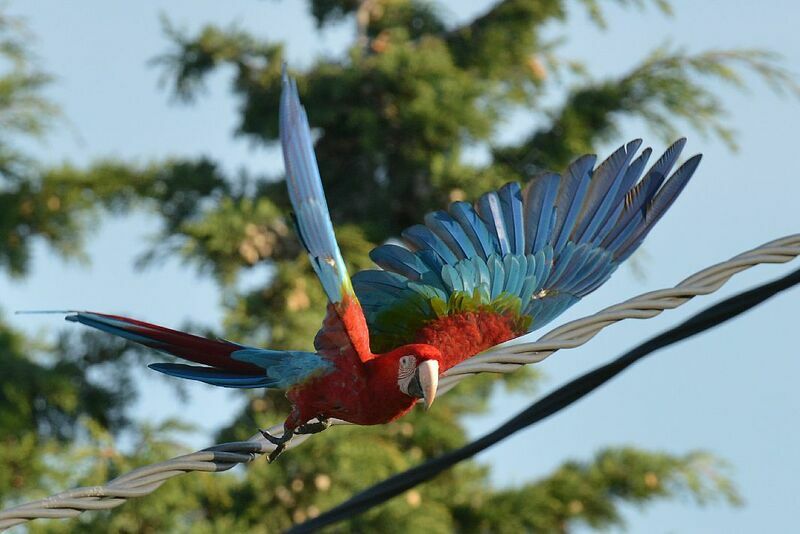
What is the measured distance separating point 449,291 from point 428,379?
0.49 m

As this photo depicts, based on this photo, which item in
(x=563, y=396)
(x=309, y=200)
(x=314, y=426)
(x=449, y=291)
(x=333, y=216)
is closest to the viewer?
(x=563, y=396)

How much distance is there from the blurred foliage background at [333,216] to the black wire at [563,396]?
3.33m

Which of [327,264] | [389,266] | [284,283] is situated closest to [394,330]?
[389,266]

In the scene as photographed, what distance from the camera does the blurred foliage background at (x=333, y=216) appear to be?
19.3ft

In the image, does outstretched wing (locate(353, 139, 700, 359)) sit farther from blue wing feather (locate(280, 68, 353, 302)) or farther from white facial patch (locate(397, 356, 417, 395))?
blue wing feather (locate(280, 68, 353, 302))

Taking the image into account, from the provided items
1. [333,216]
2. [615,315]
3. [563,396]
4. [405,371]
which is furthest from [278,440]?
[333,216]

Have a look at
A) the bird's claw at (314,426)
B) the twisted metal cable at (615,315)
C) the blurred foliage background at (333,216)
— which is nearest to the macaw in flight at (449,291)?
the bird's claw at (314,426)

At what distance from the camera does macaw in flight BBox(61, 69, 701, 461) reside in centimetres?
266

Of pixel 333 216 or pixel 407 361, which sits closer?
pixel 407 361

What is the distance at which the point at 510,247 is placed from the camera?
10.2 ft

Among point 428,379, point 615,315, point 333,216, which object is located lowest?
point 615,315

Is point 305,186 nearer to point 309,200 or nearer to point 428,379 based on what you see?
point 309,200

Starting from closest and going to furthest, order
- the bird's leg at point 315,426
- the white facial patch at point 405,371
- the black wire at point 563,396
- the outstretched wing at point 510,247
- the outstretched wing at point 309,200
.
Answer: the black wire at point 563,396 < the outstretched wing at point 309,200 < the white facial patch at point 405,371 < the bird's leg at point 315,426 < the outstretched wing at point 510,247

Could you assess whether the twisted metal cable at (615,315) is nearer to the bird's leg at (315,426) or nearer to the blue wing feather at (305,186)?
the bird's leg at (315,426)
